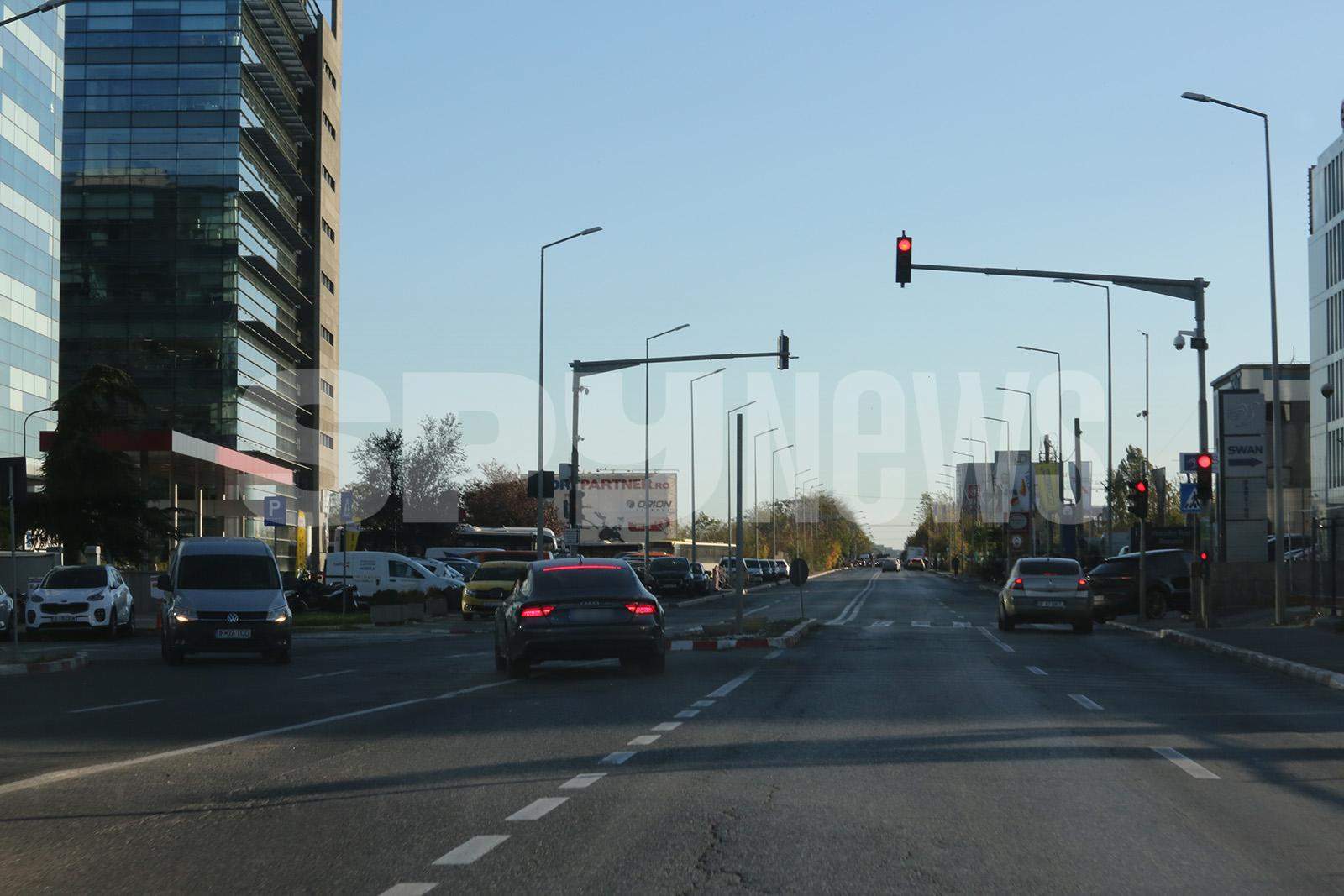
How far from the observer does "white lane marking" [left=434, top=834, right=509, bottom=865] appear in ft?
24.2

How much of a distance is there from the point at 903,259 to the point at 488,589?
20.1 m

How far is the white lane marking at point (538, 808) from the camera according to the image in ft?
28.6

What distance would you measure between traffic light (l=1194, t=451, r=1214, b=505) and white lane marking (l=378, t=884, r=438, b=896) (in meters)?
26.8

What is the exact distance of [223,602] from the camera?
23.4 metres

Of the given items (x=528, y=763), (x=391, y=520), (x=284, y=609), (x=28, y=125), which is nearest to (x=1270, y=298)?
(x=284, y=609)

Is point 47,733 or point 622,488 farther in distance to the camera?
point 622,488

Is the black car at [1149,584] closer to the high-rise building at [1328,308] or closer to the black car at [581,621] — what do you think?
the black car at [581,621]

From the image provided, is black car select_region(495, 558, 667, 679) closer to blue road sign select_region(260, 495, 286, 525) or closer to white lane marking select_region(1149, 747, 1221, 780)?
white lane marking select_region(1149, 747, 1221, 780)

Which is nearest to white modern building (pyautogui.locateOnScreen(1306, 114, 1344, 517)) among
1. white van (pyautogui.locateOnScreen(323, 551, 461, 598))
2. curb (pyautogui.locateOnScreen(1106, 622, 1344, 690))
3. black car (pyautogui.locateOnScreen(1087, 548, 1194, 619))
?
black car (pyautogui.locateOnScreen(1087, 548, 1194, 619))

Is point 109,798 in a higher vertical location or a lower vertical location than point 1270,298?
lower

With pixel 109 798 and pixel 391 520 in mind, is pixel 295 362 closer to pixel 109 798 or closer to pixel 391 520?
pixel 391 520

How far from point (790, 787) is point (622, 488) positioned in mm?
119755

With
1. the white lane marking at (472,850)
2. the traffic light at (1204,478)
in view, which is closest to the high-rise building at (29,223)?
the traffic light at (1204,478)

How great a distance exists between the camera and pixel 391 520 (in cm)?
9056
